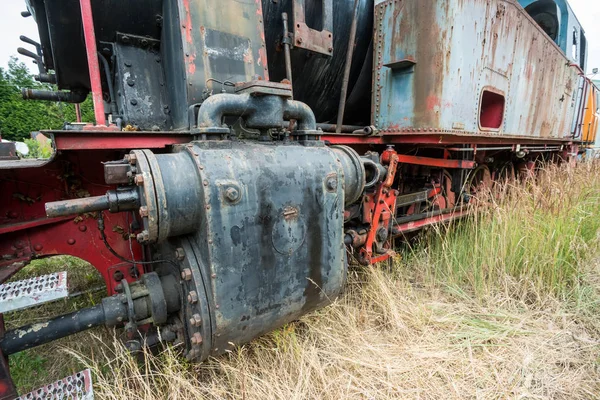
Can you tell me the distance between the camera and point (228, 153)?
1354 mm

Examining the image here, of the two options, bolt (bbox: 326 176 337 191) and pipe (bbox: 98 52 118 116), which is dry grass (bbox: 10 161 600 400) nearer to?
bolt (bbox: 326 176 337 191)

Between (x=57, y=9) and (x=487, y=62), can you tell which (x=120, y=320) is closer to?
(x=57, y=9)

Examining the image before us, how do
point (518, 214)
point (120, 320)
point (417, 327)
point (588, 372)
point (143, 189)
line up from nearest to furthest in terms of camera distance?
point (143, 189)
point (120, 320)
point (588, 372)
point (417, 327)
point (518, 214)

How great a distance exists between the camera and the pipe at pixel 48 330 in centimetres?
130

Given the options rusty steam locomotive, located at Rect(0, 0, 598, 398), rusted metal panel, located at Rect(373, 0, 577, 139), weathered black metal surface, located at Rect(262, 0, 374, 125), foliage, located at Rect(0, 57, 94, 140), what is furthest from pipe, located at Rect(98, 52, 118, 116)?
foliage, located at Rect(0, 57, 94, 140)

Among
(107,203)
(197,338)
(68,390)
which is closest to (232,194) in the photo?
(107,203)

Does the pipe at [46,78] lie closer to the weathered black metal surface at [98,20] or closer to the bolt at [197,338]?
the weathered black metal surface at [98,20]

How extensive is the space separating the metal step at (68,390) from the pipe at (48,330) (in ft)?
0.62

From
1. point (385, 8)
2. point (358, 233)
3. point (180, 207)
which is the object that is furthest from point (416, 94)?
point (180, 207)

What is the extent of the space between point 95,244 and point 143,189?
2.73ft

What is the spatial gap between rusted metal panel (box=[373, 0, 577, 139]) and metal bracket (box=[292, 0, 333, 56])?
1.60 ft

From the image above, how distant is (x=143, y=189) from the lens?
120 centimetres

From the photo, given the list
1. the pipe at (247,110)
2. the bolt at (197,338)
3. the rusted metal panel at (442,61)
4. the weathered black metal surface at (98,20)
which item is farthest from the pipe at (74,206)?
the rusted metal panel at (442,61)

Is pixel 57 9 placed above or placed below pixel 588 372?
above
